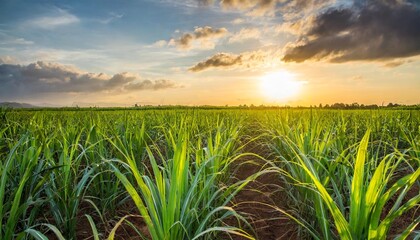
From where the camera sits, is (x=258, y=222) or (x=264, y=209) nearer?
(x=264, y=209)

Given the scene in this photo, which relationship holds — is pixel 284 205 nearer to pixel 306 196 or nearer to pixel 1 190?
pixel 306 196

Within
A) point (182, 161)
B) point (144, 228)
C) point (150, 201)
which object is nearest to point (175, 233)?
point (150, 201)

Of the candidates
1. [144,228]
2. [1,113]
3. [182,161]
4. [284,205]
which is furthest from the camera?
[1,113]

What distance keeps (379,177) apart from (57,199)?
2.39m

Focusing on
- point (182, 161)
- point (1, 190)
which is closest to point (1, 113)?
point (1, 190)

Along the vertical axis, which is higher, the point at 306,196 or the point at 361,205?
the point at 361,205

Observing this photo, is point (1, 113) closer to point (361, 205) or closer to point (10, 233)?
point (10, 233)

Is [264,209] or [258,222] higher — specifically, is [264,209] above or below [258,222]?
above

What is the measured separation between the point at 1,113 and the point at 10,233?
528cm

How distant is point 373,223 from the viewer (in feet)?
5.48

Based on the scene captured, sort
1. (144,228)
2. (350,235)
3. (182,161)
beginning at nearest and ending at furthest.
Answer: (350,235)
(182,161)
(144,228)

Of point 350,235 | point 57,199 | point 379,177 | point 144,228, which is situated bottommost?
point 144,228

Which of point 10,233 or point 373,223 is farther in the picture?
point 10,233

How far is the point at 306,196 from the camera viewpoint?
9.59ft
